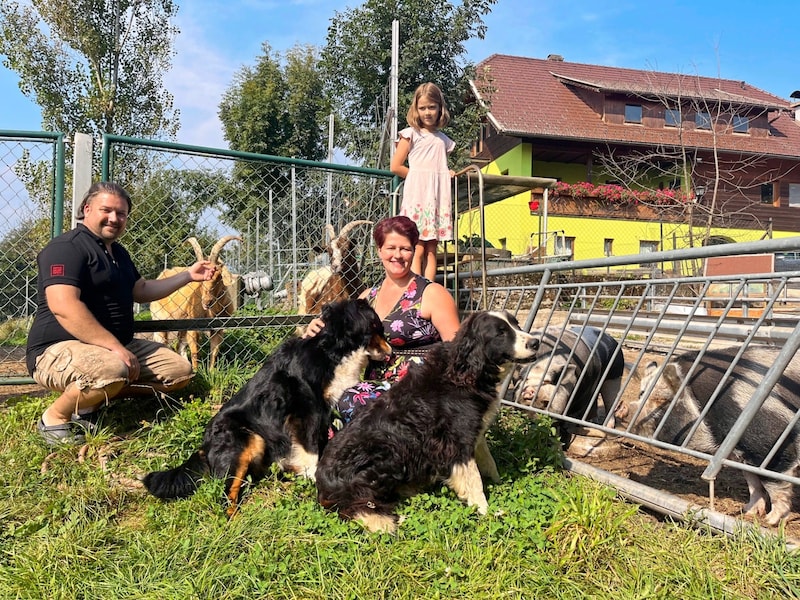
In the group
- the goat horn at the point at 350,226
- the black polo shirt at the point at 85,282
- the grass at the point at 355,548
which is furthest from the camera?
the goat horn at the point at 350,226

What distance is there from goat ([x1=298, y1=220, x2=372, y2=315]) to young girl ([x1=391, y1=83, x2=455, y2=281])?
190 centimetres

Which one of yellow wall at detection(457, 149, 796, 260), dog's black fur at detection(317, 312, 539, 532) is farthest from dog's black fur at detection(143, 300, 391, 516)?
yellow wall at detection(457, 149, 796, 260)

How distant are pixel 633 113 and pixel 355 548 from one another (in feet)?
85.9

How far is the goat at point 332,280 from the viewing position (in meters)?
6.82

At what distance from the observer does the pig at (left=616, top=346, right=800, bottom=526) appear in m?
3.07

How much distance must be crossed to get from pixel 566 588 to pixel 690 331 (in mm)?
2839

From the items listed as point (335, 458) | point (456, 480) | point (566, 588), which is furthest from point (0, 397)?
point (566, 588)

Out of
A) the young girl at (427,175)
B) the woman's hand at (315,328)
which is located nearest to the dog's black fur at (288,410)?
the woman's hand at (315,328)

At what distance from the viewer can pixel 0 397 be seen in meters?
4.77

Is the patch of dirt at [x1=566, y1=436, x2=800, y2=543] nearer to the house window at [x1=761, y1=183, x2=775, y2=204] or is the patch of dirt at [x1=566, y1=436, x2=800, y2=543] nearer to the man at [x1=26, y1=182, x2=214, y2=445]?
the man at [x1=26, y1=182, x2=214, y2=445]

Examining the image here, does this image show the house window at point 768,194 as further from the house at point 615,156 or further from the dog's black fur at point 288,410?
the dog's black fur at point 288,410

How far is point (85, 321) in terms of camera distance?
3.46 meters

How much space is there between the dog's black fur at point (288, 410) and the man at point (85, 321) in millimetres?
864

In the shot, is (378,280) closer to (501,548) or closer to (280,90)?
(501,548)
